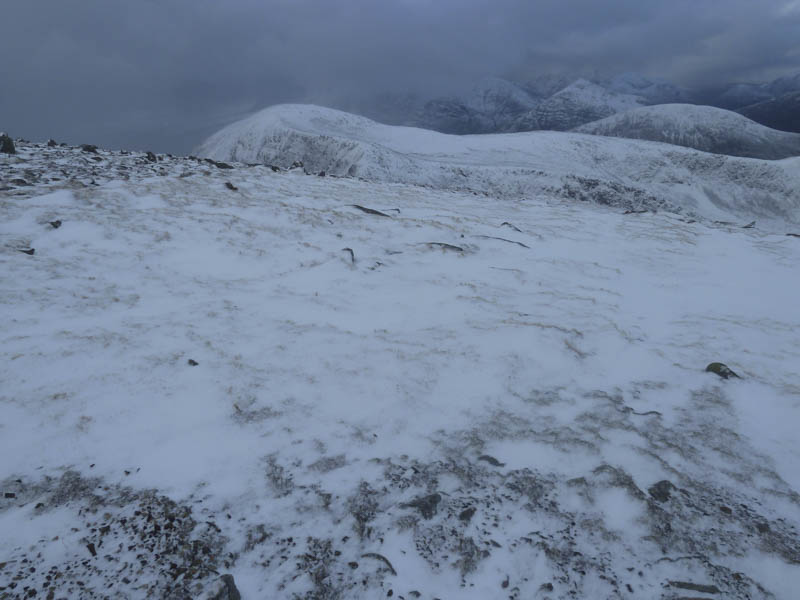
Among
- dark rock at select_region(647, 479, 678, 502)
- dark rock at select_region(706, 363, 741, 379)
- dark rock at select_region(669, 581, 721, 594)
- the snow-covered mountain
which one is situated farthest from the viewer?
the snow-covered mountain

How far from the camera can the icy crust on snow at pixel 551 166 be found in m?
38.2

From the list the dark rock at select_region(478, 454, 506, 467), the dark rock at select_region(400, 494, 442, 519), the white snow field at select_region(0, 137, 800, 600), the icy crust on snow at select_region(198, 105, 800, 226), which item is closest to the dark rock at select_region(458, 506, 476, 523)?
the white snow field at select_region(0, 137, 800, 600)

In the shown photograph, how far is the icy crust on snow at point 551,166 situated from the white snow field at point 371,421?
2389cm

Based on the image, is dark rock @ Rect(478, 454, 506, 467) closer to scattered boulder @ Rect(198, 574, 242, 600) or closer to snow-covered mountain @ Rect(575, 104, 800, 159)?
scattered boulder @ Rect(198, 574, 242, 600)

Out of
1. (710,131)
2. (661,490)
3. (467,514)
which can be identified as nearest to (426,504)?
(467,514)

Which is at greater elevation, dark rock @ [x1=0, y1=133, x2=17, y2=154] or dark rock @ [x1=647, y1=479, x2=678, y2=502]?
dark rock @ [x1=0, y1=133, x2=17, y2=154]

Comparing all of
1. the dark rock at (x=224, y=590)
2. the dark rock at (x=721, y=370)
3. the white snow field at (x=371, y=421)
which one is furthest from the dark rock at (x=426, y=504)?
the dark rock at (x=721, y=370)

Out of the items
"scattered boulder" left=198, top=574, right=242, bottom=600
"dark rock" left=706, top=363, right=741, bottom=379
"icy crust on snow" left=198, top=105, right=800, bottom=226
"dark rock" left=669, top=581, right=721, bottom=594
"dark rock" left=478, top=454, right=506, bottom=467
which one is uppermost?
"icy crust on snow" left=198, top=105, right=800, bottom=226

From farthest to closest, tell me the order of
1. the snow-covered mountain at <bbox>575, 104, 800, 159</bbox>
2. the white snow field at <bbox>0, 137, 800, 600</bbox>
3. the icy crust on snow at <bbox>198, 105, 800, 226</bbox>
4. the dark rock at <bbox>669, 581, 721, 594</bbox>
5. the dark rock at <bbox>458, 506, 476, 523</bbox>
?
the snow-covered mountain at <bbox>575, 104, 800, 159</bbox> < the icy crust on snow at <bbox>198, 105, 800, 226</bbox> < the dark rock at <bbox>458, 506, 476, 523</bbox> < the white snow field at <bbox>0, 137, 800, 600</bbox> < the dark rock at <bbox>669, 581, 721, 594</bbox>

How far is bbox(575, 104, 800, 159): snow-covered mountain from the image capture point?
122938mm

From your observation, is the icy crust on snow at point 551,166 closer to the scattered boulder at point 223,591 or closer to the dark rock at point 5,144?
the dark rock at point 5,144

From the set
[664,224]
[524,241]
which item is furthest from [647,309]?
[664,224]

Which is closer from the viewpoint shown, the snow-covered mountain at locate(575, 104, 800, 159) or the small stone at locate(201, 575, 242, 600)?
the small stone at locate(201, 575, 242, 600)

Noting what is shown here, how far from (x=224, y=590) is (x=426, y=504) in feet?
5.02
